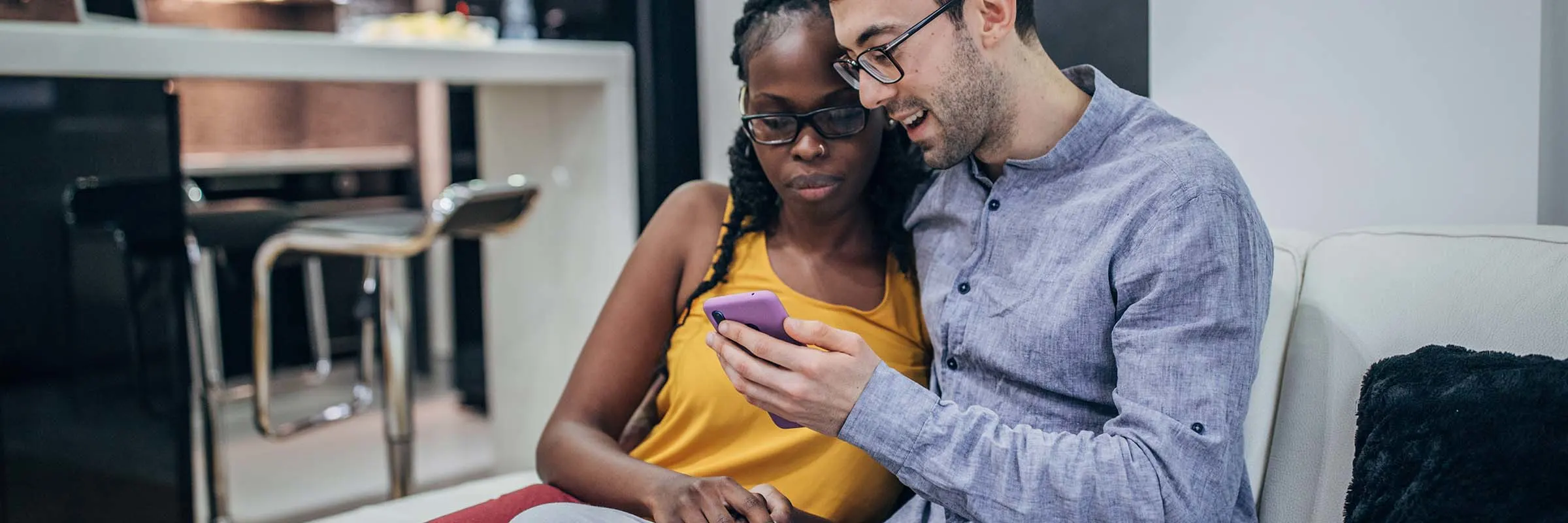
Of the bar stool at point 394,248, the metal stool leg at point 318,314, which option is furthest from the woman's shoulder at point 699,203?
the metal stool leg at point 318,314

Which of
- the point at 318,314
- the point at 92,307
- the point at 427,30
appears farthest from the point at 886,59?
the point at 318,314

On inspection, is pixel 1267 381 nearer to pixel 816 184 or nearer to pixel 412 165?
pixel 816 184

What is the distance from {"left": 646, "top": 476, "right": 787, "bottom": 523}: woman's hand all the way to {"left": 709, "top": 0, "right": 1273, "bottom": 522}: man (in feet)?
0.47

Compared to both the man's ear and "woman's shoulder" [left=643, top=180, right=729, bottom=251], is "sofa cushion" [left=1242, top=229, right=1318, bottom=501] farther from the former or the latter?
"woman's shoulder" [left=643, top=180, right=729, bottom=251]

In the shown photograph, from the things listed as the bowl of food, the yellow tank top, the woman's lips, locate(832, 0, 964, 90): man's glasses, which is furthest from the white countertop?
locate(832, 0, 964, 90): man's glasses

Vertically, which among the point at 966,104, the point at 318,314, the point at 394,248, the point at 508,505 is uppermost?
the point at 966,104

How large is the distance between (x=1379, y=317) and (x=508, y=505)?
1.00 meters

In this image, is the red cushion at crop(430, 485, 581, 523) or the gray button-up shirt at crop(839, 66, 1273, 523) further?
the red cushion at crop(430, 485, 581, 523)

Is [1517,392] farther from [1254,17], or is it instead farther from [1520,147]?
[1254,17]

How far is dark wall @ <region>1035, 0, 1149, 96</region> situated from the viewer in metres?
1.66

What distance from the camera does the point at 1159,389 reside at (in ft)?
3.47

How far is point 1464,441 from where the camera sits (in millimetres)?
996

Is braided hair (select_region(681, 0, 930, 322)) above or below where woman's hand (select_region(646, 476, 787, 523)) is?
above

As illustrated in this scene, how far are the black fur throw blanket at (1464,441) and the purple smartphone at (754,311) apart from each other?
55 cm
